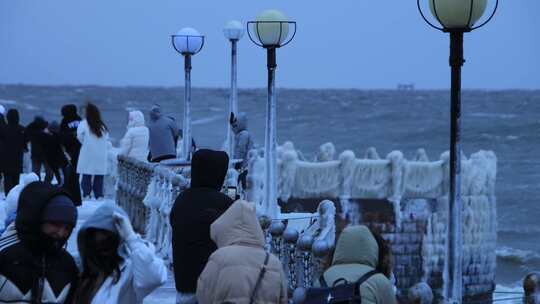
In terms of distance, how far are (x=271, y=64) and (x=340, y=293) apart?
25.3ft

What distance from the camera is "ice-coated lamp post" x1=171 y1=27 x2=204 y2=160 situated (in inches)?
617

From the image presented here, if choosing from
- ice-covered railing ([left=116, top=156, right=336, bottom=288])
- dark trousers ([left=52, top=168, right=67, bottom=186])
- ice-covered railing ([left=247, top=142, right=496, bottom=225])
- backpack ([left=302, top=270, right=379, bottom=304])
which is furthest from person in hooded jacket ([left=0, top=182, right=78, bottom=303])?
ice-covered railing ([left=247, top=142, right=496, bottom=225])

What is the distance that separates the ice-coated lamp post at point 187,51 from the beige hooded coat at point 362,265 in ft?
35.9

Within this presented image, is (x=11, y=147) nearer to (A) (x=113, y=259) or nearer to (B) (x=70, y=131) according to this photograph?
(B) (x=70, y=131)

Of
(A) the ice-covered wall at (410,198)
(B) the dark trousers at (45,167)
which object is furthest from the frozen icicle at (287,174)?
(B) the dark trousers at (45,167)

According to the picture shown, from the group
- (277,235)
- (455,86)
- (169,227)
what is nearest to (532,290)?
(455,86)

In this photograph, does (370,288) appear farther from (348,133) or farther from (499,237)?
(348,133)

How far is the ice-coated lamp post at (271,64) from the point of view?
12180mm

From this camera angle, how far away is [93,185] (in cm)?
1495

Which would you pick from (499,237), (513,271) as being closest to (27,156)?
(513,271)

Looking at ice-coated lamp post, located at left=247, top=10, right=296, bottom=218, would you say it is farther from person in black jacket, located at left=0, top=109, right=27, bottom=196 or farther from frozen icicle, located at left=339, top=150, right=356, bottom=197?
frozen icicle, located at left=339, top=150, right=356, bottom=197

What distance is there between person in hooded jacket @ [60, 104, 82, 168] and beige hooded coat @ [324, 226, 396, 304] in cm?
979

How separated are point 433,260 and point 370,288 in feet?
51.8

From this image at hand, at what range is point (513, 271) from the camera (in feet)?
89.8
